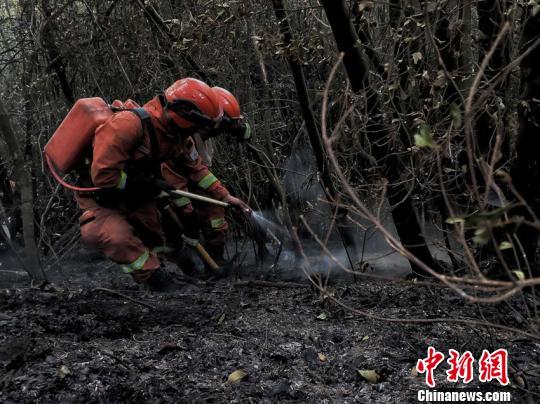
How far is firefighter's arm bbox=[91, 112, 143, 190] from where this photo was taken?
13.8 feet

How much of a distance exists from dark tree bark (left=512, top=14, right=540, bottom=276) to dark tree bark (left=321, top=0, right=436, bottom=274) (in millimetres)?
659

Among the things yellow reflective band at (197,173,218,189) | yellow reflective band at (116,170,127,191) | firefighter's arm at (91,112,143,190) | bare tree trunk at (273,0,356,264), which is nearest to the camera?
bare tree trunk at (273,0,356,264)

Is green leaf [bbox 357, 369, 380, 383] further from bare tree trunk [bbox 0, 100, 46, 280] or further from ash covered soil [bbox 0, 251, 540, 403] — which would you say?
bare tree trunk [bbox 0, 100, 46, 280]

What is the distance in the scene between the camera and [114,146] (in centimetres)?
420

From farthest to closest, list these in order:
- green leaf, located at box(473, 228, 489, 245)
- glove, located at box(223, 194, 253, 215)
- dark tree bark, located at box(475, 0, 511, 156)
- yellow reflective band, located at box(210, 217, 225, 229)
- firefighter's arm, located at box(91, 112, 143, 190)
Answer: yellow reflective band, located at box(210, 217, 225, 229) → glove, located at box(223, 194, 253, 215) → firefighter's arm, located at box(91, 112, 143, 190) → dark tree bark, located at box(475, 0, 511, 156) → green leaf, located at box(473, 228, 489, 245)

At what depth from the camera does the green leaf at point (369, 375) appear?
2811 mm

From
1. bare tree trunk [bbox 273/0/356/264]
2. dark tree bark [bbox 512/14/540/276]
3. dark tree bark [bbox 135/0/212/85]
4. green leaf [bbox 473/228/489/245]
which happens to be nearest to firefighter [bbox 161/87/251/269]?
dark tree bark [bbox 135/0/212/85]

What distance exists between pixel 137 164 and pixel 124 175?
27 centimetres

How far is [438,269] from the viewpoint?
170 inches

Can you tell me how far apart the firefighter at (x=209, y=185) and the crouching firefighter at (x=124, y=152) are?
30 centimetres

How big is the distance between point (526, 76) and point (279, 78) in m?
3.32

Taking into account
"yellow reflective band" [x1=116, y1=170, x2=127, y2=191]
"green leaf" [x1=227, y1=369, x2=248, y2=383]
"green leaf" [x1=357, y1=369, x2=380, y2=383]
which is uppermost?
"yellow reflective band" [x1=116, y1=170, x2=127, y2=191]

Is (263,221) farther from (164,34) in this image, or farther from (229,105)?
(164,34)

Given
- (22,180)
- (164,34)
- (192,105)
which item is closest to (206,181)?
(192,105)
